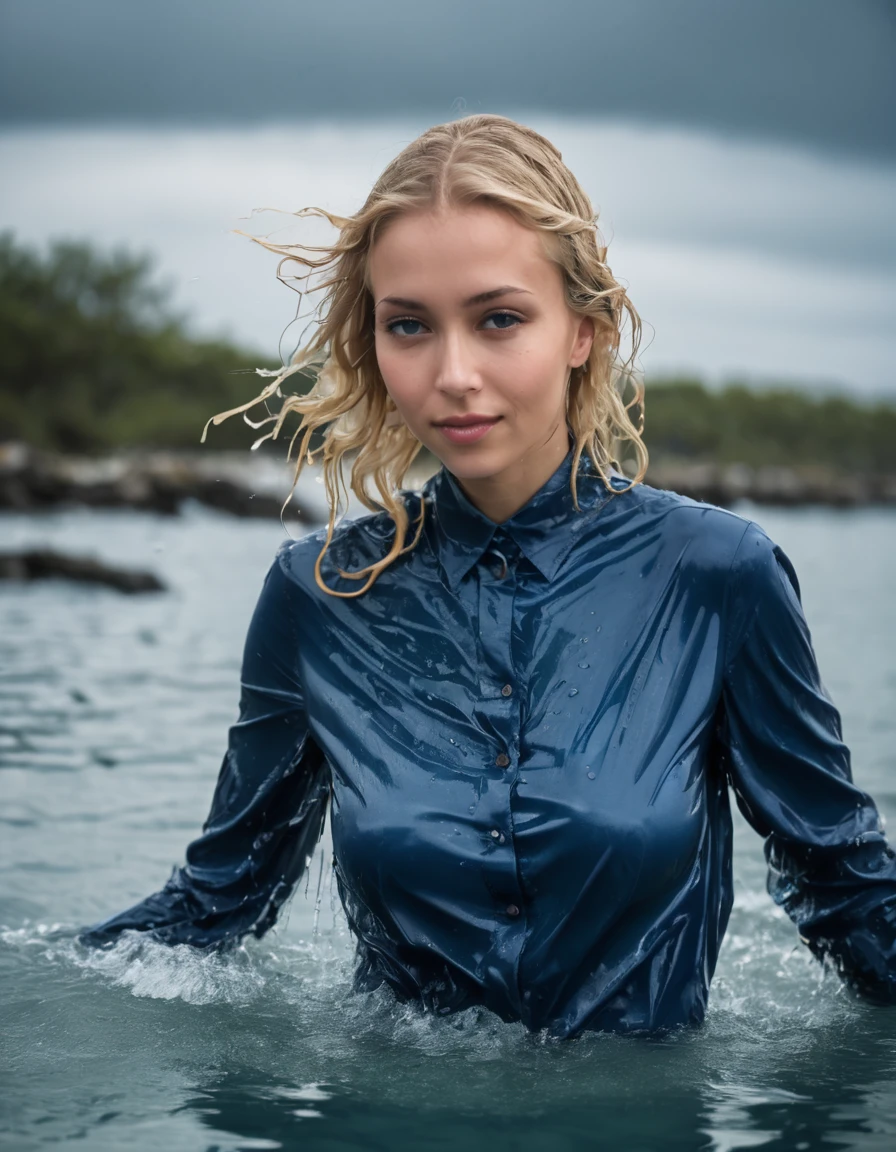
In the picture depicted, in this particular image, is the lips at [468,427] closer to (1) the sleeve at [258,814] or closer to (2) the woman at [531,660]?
(2) the woman at [531,660]

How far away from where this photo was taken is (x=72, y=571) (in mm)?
13688

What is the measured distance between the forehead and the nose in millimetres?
90

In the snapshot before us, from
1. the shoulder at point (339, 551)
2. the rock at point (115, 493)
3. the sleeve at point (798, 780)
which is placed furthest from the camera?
the rock at point (115, 493)

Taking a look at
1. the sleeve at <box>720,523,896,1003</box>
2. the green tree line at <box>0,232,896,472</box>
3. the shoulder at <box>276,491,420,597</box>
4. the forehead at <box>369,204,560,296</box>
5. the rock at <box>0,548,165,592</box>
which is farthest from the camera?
the green tree line at <box>0,232,896,472</box>

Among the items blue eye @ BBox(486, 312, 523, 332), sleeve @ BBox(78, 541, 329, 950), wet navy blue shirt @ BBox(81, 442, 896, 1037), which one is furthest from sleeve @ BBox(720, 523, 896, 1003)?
sleeve @ BBox(78, 541, 329, 950)

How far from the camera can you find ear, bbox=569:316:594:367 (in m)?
2.87

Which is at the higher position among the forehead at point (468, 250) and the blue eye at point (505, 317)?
the forehead at point (468, 250)

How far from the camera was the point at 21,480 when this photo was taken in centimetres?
2662

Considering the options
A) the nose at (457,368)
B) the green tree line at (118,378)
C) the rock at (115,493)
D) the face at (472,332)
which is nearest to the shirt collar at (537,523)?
the face at (472,332)

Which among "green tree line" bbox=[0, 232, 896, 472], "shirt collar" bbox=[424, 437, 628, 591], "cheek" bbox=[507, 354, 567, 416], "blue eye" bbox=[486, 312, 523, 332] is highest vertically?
"green tree line" bbox=[0, 232, 896, 472]

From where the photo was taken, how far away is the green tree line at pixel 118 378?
201 ft

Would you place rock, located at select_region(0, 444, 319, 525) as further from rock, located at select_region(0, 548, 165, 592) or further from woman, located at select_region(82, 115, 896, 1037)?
woman, located at select_region(82, 115, 896, 1037)

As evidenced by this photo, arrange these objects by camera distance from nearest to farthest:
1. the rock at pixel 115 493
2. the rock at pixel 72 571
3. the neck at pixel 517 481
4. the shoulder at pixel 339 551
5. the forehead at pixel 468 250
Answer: the forehead at pixel 468 250 < the neck at pixel 517 481 < the shoulder at pixel 339 551 < the rock at pixel 72 571 < the rock at pixel 115 493

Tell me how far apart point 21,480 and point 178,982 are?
2417 centimetres
